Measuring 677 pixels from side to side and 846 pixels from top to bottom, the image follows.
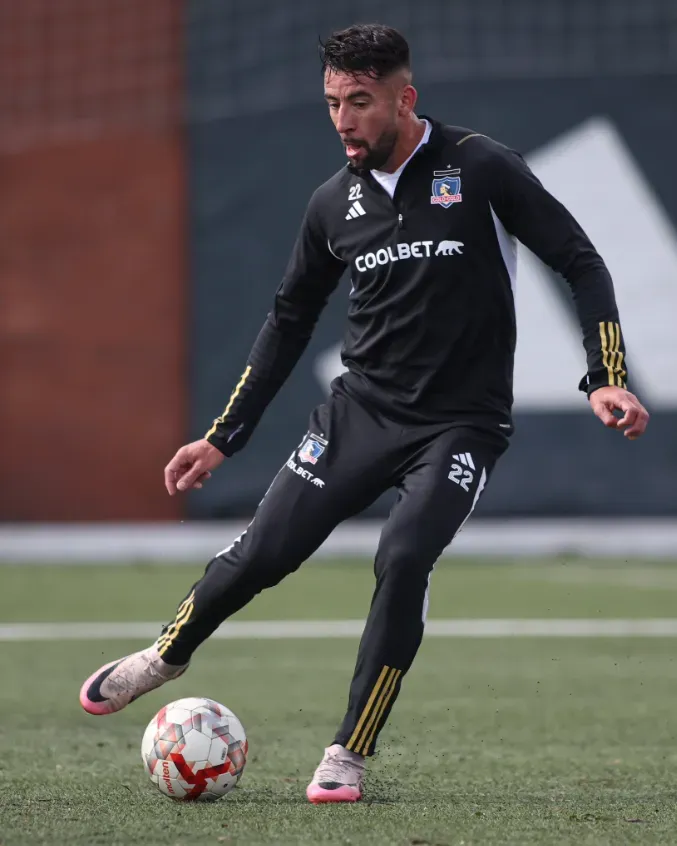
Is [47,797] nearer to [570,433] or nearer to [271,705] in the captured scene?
[271,705]

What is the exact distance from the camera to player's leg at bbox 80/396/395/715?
475 cm

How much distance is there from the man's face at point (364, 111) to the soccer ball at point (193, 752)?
5.64 feet

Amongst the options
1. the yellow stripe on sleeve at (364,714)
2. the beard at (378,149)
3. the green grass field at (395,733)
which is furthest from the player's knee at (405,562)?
the beard at (378,149)

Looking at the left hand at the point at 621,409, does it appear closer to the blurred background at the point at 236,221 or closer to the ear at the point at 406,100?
the ear at the point at 406,100

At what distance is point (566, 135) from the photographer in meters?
13.3

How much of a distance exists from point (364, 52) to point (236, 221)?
29.4 feet

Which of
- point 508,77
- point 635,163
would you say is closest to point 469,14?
point 508,77

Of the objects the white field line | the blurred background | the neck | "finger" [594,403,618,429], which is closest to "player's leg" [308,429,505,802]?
"finger" [594,403,618,429]

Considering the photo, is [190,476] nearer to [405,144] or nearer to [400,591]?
[400,591]

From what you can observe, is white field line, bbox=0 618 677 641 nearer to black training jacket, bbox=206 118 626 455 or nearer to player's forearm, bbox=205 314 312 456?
player's forearm, bbox=205 314 312 456

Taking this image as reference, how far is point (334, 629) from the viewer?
9289mm

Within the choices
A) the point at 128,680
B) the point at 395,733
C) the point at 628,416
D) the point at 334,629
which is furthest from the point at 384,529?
the point at 334,629

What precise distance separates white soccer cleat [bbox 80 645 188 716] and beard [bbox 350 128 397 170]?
1650 millimetres

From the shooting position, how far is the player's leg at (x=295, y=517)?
475cm
